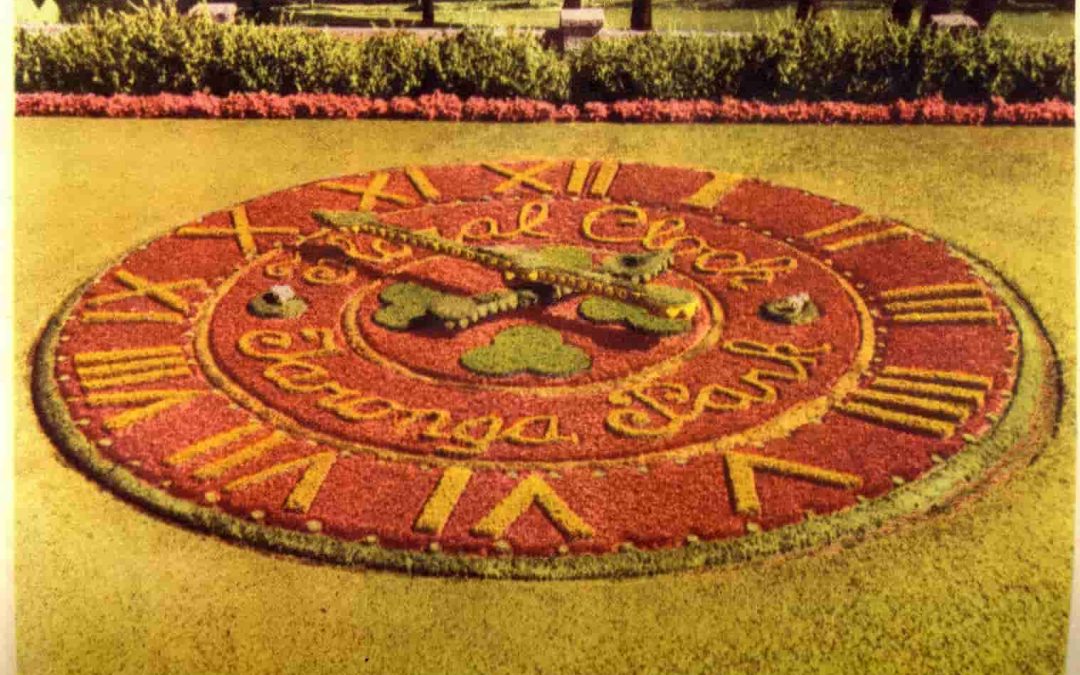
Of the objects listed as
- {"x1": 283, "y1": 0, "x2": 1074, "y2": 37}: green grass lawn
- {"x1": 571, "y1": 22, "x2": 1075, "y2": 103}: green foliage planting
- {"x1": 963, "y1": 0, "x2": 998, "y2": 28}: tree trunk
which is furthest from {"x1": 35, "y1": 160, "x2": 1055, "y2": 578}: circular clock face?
{"x1": 283, "y1": 0, "x2": 1074, "y2": 37}: green grass lawn

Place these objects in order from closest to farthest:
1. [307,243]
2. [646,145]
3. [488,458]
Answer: [488,458] → [307,243] → [646,145]

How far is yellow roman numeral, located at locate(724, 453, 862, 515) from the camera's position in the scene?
7.19 m

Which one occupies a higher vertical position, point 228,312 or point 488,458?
point 228,312

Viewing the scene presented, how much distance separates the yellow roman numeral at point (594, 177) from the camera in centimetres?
1238

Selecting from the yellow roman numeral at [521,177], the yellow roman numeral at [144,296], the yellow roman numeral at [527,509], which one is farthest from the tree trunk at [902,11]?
the yellow roman numeral at [527,509]

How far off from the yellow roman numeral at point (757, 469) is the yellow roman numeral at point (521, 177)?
5.55 m

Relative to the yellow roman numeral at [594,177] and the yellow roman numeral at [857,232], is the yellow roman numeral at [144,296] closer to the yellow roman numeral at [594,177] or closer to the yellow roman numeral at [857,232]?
the yellow roman numeral at [594,177]

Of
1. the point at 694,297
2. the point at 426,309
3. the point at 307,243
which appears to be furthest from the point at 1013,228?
the point at 307,243

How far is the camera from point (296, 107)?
49.4ft

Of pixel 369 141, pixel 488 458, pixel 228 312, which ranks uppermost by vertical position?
pixel 369 141

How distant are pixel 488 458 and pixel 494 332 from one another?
5.90 ft

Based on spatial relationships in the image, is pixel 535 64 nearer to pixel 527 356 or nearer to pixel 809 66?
pixel 809 66

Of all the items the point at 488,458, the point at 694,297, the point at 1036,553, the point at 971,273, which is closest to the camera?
the point at 1036,553

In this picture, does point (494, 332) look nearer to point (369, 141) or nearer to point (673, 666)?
point (673, 666)
